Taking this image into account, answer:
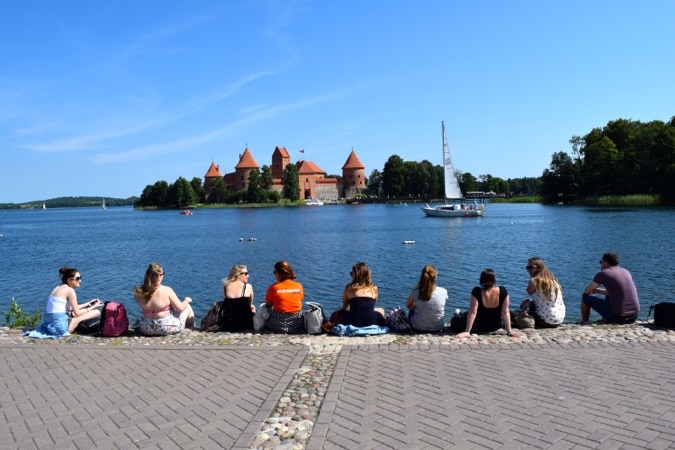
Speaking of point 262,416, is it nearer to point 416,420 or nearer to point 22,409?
point 416,420

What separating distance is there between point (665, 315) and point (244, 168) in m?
135

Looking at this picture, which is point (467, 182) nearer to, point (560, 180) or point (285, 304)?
point (560, 180)

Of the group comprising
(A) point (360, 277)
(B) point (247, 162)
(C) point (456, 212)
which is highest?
(B) point (247, 162)

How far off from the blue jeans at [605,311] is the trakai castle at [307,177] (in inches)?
5175

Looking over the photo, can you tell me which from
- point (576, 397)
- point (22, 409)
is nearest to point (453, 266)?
point (576, 397)

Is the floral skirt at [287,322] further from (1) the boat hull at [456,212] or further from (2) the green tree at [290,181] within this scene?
(2) the green tree at [290,181]

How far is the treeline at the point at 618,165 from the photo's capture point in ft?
230

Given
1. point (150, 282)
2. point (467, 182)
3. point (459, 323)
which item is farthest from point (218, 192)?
point (459, 323)

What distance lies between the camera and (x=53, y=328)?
28.8 feet

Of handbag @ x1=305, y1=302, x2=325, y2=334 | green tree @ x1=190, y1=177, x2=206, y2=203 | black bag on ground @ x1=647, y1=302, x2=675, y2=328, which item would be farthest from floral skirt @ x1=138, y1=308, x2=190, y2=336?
green tree @ x1=190, y1=177, x2=206, y2=203

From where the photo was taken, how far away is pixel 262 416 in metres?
5.16

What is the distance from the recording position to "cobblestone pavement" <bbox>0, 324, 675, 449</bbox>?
4672mm

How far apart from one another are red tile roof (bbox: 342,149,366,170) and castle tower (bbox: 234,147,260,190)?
27.4 metres

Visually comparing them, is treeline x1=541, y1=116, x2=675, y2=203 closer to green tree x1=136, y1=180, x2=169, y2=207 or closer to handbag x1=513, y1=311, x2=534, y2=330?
handbag x1=513, y1=311, x2=534, y2=330
